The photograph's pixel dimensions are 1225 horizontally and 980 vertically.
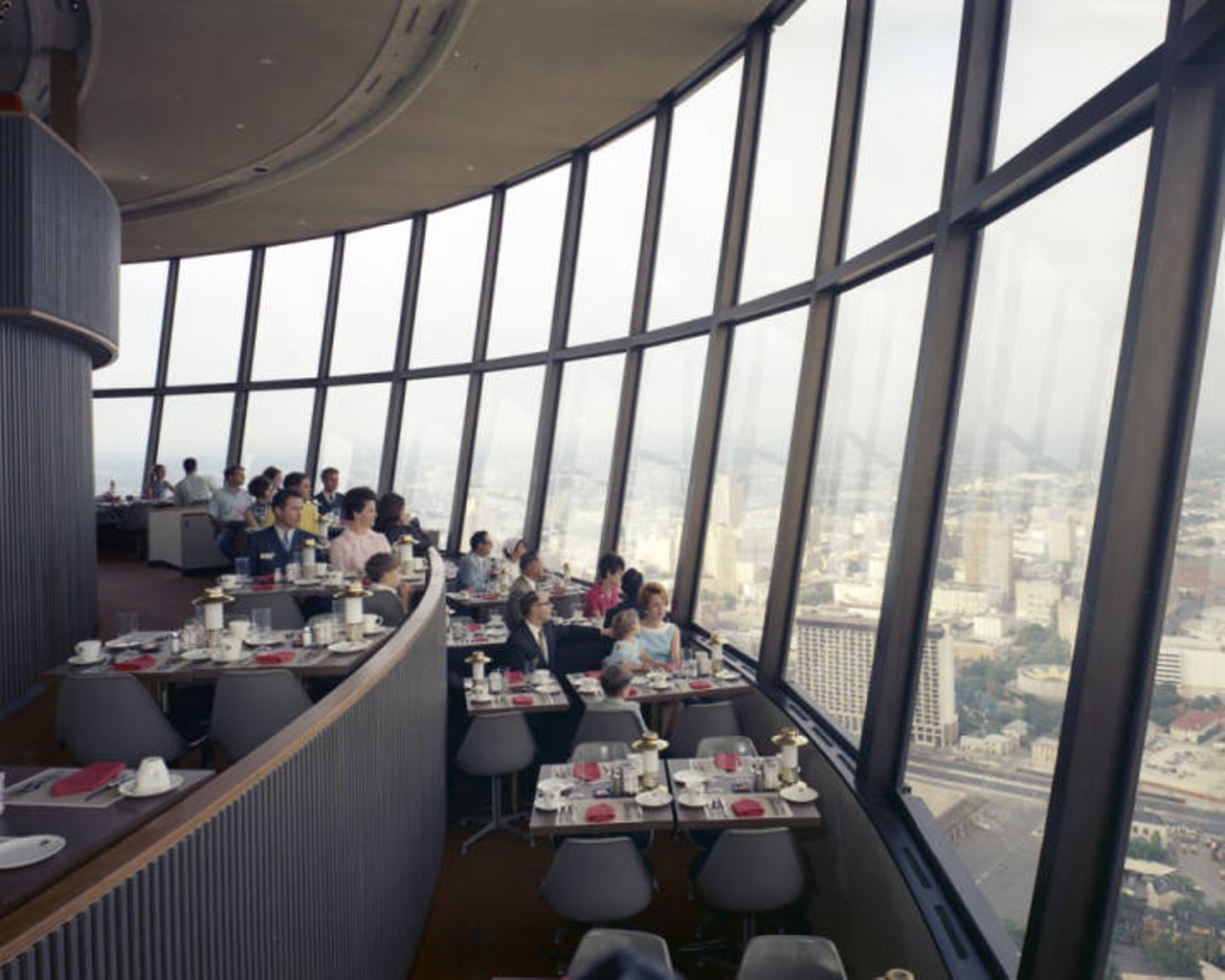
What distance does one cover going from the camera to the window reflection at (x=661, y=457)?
24.8 ft

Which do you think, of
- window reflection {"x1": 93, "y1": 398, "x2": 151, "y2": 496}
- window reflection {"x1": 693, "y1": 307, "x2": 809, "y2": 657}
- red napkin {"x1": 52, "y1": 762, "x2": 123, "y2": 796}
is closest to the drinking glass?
red napkin {"x1": 52, "y1": 762, "x2": 123, "y2": 796}

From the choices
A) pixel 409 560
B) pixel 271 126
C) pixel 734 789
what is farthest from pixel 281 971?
pixel 271 126

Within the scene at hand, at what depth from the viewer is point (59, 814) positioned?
2947 millimetres

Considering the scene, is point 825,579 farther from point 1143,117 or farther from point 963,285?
point 1143,117

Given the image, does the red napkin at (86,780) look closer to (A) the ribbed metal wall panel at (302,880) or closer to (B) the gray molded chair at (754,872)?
(A) the ribbed metal wall panel at (302,880)

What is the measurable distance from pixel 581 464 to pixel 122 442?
8900mm

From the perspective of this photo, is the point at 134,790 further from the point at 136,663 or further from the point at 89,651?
the point at 89,651

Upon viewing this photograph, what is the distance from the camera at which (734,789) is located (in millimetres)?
4285

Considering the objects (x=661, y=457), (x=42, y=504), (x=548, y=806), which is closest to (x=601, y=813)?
(x=548, y=806)

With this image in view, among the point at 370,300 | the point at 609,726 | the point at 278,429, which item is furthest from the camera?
the point at 278,429

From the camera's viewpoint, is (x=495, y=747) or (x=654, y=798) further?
(x=495, y=747)

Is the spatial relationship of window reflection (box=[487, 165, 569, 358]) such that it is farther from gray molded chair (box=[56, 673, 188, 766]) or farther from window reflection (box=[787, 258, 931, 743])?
gray molded chair (box=[56, 673, 188, 766])

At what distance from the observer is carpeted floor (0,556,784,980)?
4.14 m

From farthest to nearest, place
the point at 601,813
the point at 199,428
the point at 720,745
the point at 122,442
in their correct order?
the point at 122,442 → the point at 199,428 → the point at 720,745 → the point at 601,813
